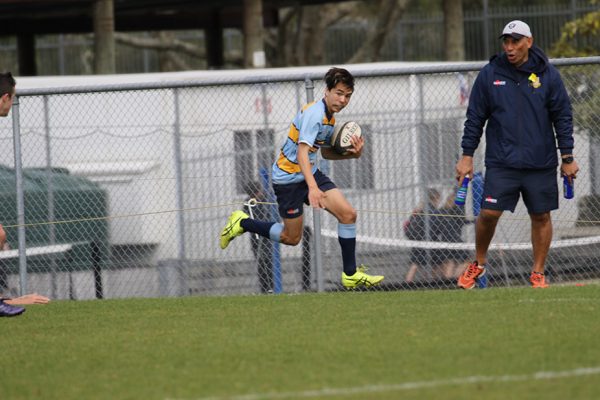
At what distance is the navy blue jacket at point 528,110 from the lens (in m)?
10.4

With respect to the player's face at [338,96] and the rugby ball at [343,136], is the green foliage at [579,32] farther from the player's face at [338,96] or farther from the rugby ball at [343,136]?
the player's face at [338,96]

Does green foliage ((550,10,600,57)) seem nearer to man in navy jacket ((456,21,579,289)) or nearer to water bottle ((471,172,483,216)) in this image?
water bottle ((471,172,483,216))

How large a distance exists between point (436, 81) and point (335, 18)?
23623mm

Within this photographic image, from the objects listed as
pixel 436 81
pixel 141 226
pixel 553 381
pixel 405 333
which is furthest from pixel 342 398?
pixel 436 81

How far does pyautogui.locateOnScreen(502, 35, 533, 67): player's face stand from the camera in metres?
10.3

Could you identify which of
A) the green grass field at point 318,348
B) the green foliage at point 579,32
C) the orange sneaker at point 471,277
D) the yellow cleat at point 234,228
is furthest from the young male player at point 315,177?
the green foliage at point 579,32

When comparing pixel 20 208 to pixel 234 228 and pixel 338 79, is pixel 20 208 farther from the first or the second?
pixel 338 79

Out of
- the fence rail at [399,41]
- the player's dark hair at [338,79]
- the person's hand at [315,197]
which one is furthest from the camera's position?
the fence rail at [399,41]

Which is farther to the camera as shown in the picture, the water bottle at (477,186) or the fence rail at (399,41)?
the fence rail at (399,41)

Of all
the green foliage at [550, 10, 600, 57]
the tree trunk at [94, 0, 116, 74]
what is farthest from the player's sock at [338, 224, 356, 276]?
the green foliage at [550, 10, 600, 57]

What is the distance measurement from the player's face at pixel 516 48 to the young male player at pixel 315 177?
1.31 metres

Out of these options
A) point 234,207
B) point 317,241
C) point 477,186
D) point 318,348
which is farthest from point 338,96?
point 234,207

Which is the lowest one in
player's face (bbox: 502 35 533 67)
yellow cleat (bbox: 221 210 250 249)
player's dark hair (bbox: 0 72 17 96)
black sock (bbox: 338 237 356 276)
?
black sock (bbox: 338 237 356 276)

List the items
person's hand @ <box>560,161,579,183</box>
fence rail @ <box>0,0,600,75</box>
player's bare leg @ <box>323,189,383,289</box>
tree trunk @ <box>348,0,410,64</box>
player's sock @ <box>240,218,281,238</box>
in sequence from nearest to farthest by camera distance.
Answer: person's hand @ <box>560,161,579,183</box>, player's bare leg @ <box>323,189,383,289</box>, player's sock @ <box>240,218,281,238</box>, tree trunk @ <box>348,0,410,64</box>, fence rail @ <box>0,0,600,75</box>
